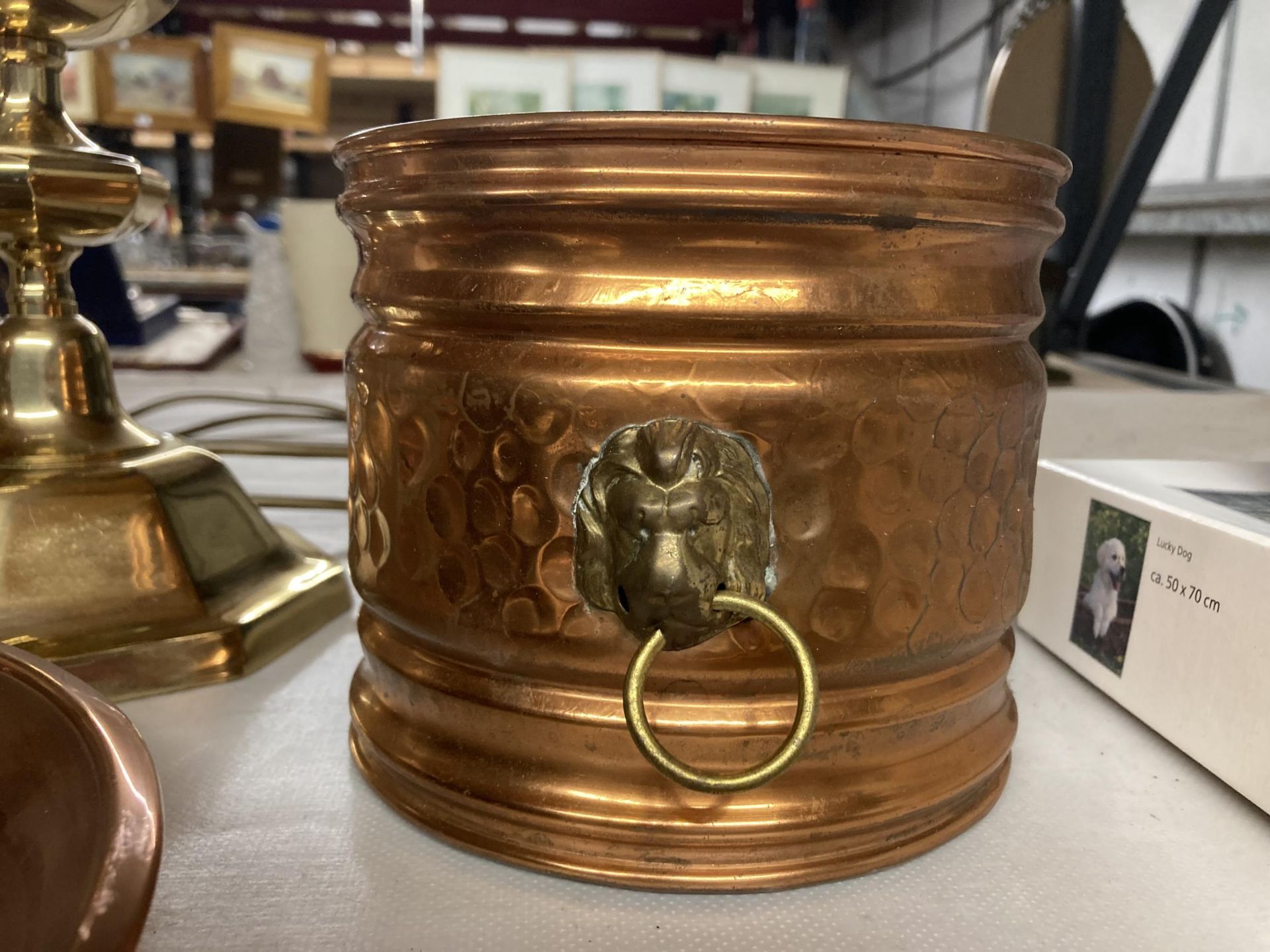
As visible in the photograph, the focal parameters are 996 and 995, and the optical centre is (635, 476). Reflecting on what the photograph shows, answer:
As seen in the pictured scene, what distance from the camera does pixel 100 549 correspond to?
1.88 feet

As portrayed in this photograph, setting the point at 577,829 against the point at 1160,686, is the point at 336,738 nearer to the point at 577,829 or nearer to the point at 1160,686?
the point at 577,829

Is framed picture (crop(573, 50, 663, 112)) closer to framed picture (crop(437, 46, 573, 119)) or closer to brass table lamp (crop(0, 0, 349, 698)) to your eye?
framed picture (crop(437, 46, 573, 119))

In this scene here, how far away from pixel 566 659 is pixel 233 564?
1.10ft

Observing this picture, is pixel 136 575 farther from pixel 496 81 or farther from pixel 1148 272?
pixel 1148 272

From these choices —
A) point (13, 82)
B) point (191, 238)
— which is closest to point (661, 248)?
point (13, 82)

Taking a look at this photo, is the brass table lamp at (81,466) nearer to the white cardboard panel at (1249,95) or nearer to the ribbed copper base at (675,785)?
the ribbed copper base at (675,785)

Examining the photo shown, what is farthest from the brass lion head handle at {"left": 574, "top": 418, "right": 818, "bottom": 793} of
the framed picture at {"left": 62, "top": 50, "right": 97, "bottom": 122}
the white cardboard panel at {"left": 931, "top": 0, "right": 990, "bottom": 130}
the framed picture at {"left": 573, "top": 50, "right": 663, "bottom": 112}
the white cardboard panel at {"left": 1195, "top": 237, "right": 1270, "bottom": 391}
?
the white cardboard panel at {"left": 931, "top": 0, "right": 990, "bottom": 130}

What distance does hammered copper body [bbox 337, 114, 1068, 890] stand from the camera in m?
0.37

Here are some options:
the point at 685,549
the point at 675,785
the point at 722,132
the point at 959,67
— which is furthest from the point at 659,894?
the point at 959,67

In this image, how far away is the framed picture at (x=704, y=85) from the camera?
76.4 inches

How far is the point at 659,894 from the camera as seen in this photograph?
0.42m

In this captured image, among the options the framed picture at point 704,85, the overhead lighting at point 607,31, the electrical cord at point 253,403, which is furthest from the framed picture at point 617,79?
the overhead lighting at point 607,31

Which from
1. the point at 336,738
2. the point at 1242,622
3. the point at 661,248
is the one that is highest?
the point at 661,248

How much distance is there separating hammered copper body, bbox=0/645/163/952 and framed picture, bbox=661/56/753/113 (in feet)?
5.94
